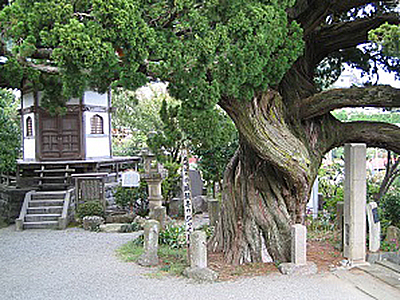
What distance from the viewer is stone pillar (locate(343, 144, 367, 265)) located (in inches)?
295

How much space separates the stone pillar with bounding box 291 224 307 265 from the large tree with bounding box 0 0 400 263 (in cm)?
47

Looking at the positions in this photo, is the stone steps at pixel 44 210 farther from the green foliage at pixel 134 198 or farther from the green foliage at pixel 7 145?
the green foliage at pixel 134 198

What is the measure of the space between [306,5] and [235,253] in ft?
16.6

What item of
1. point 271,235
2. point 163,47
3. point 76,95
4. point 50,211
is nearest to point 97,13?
point 163,47

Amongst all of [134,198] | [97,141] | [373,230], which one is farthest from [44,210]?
[373,230]

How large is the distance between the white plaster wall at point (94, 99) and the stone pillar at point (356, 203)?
1077 cm

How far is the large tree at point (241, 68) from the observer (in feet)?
16.7

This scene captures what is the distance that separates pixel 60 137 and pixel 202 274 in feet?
33.6

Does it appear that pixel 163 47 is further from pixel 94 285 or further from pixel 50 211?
pixel 50 211

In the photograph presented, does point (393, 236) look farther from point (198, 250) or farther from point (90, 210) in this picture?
point (90, 210)

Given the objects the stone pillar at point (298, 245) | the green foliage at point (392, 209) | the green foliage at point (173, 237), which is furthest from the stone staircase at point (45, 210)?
the green foliage at point (392, 209)

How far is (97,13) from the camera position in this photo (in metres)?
4.94

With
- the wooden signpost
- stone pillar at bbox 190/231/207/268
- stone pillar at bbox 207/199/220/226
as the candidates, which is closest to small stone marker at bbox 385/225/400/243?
stone pillar at bbox 190/231/207/268

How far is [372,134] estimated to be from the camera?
26.0 ft
